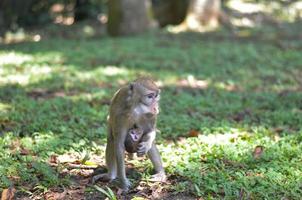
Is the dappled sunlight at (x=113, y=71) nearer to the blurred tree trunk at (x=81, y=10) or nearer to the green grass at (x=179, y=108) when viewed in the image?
the green grass at (x=179, y=108)

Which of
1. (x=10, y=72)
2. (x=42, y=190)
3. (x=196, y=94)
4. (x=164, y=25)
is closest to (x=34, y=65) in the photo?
(x=10, y=72)

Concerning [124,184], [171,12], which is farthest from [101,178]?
[171,12]

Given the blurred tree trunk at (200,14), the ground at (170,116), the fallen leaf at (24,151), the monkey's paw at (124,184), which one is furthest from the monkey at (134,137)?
the blurred tree trunk at (200,14)

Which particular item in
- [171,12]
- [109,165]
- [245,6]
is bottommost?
[245,6]

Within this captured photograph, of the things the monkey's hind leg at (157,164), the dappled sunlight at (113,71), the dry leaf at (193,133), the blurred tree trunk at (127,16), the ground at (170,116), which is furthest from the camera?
the blurred tree trunk at (127,16)

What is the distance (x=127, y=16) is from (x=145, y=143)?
437 inches

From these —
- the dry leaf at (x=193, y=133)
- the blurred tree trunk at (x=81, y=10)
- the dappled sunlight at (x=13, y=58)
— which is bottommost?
the blurred tree trunk at (x=81, y=10)

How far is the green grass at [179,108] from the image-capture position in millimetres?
5543

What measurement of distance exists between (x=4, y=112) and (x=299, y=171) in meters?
4.06

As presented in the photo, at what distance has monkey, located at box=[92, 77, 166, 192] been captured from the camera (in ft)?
16.7

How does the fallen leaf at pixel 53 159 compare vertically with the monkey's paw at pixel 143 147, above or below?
below

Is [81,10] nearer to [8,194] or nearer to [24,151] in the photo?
[24,151]

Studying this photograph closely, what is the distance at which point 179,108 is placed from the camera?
8508 mm

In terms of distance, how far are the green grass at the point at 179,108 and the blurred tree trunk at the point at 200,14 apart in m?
2.41
